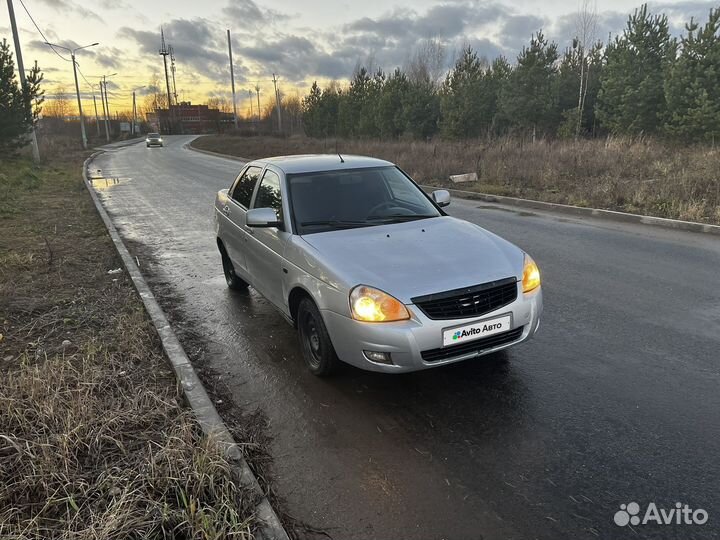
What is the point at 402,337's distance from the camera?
3.34 metres

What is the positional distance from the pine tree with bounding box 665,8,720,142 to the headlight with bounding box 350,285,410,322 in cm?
2159

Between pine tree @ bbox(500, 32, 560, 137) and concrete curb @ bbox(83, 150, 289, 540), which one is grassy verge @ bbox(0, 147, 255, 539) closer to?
concrete curb @ bbox(83, 150, 289, 540)

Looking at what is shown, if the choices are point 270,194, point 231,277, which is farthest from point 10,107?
point 270,194

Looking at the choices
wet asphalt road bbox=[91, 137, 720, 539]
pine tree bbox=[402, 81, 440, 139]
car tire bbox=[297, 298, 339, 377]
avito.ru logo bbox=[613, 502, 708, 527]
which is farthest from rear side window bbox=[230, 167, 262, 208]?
pine tree bbox=[402, 81, 440, 139]

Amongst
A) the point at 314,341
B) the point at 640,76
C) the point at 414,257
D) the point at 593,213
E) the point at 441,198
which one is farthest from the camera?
the point at 640,76

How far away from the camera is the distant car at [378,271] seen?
11.2ft

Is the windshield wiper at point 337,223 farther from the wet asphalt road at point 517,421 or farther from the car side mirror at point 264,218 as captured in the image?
the wet asphalt road at point 517,421

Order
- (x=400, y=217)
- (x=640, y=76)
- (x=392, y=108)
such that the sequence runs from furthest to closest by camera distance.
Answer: (x=392, y=108) < (x=640, y=76) < (x=400, y=217)

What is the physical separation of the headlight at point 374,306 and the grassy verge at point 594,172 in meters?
A: 8.75

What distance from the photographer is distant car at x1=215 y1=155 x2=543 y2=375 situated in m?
3.41

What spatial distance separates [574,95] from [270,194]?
3318 cm

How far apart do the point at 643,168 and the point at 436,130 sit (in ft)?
89.6

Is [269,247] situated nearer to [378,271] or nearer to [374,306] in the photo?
[378,271]

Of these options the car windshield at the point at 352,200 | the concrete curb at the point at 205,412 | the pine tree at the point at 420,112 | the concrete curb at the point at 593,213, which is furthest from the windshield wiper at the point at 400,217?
the pine tree at the point at 420,112
